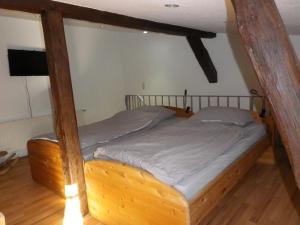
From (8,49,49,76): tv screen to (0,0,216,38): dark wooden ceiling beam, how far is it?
221 centimetres

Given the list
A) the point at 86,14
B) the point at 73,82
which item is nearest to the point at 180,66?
the point at 73,82

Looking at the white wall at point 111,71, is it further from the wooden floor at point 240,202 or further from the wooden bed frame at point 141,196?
the wooden bed frame at point 141,196

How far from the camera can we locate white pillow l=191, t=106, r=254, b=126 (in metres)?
3.14

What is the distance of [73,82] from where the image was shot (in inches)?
186

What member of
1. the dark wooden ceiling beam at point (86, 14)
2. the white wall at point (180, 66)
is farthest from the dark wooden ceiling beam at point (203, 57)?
the dark wooden ceiling beam at point (86, 14)

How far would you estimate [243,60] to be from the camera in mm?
3832

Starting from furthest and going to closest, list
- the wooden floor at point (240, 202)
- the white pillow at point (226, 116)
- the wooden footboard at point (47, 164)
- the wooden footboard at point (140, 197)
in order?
the white pillow at point (226, 116)
the wooden footboard at point (47, 164)
the wooden floor at point (240, 202)
the wooden footboard at point (140, 197)

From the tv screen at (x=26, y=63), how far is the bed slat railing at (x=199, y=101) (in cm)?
182

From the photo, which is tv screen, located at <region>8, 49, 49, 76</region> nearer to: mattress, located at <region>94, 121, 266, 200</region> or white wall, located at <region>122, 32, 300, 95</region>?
white wall, located at <region>122, 32, 300, 95</region>

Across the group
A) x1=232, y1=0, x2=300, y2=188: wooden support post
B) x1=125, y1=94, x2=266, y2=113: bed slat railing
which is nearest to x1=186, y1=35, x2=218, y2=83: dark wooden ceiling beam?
x1=125, y1=94, x2=266, y2=113: bed slat railing

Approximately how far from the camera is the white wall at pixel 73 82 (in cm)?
395

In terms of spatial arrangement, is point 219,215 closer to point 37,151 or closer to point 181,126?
point 181,126

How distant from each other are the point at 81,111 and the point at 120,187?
3010 millimetres

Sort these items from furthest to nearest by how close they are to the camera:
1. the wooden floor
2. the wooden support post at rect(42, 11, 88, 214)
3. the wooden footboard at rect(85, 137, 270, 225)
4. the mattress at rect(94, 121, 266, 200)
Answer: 1. the wooden floor
2. the wooden support post at rect(42, 11, 88, 214)
3. the mattress at rect(94, 121, 266, 200)
4. the wooden footboard at rect(85, 137, 270, 225)
